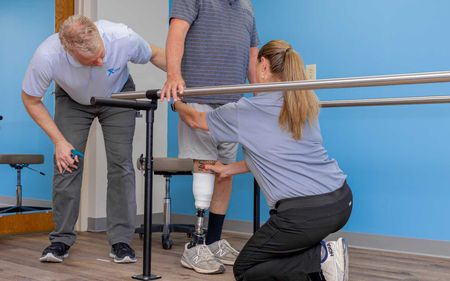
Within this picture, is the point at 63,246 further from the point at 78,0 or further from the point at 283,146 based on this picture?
the point at 78,0

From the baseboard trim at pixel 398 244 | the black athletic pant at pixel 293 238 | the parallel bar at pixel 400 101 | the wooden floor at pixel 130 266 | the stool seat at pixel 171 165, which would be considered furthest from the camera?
the stool seat at pixel 171 165

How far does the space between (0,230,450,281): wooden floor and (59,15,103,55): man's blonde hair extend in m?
0.84

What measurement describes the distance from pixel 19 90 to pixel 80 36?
1691mm

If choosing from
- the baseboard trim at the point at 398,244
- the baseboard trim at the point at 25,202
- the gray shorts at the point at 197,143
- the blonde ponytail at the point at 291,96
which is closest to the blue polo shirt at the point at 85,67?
the gray shorts at the point at 197,143

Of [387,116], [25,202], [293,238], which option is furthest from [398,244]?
[25,202]

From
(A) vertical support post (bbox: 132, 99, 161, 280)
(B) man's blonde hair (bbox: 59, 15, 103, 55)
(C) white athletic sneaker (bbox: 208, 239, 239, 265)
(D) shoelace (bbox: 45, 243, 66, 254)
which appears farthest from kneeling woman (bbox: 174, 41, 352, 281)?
(D) shoelace (bbox: 45, 243, 66, 254)

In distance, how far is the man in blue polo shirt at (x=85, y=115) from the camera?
2154mm

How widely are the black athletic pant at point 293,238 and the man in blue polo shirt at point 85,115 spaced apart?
724mm

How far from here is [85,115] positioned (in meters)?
2.41

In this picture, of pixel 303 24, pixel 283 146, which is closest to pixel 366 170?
pixel 303 24

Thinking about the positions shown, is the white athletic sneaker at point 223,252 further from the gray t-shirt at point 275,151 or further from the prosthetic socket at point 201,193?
the gray t-shirt at point 275,151

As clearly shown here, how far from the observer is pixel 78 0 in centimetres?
345

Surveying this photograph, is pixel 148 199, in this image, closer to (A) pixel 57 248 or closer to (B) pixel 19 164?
(A) pixel 57 248

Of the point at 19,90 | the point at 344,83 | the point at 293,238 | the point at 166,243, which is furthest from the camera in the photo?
the point at 19,90
